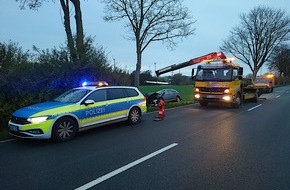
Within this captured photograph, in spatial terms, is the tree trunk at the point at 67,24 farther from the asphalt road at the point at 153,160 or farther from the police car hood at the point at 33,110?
the asphalt road at the point at 153,160

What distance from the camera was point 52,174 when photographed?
16.1 ft

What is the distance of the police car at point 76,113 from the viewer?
7.03m

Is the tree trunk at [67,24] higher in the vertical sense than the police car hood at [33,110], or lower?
higher

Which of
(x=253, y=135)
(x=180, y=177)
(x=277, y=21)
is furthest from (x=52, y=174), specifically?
(x=277, y=21)

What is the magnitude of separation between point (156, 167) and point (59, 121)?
139 inches

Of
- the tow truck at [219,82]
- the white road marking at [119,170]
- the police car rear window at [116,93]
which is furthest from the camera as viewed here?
the tow truck at [219,82]

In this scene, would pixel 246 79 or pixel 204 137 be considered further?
pixel 246 79

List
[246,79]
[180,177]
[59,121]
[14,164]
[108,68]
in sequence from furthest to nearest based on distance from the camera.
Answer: [246,79] → [108,68] → [59,121] → [14,164] → [180,177]

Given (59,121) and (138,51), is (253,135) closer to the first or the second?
(59,121)

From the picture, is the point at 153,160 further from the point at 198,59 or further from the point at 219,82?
the point at 198,59

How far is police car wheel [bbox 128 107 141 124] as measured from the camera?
397 inches

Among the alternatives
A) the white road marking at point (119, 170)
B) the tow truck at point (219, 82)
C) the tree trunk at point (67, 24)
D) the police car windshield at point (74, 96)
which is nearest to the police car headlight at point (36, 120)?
the police car windshield at point (74, 96)

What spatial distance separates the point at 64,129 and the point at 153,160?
3.18 m

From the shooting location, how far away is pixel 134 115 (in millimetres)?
10297
